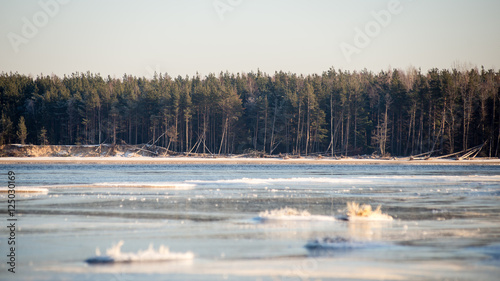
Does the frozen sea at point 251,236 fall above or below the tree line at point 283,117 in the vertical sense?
below

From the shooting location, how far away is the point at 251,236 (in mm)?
17516

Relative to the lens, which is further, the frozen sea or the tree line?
the tree line

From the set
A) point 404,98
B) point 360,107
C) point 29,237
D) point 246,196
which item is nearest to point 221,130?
point 360,107

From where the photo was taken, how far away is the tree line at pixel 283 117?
95.3 metres

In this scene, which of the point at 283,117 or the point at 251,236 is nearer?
the point at 251,236

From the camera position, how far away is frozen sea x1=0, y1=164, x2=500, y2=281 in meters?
13.1

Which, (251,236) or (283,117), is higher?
(283,117)

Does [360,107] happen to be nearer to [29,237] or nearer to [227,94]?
[227,94]

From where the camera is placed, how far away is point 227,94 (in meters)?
109

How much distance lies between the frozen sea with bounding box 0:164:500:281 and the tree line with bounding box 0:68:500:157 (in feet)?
228

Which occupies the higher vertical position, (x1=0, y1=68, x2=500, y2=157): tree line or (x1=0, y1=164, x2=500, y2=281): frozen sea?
(x1=0, y1=68, x2=500, y2=157): tree line

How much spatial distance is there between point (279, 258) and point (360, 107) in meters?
95.1

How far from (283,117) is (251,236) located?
297 feet

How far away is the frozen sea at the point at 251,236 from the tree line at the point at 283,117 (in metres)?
69.4
